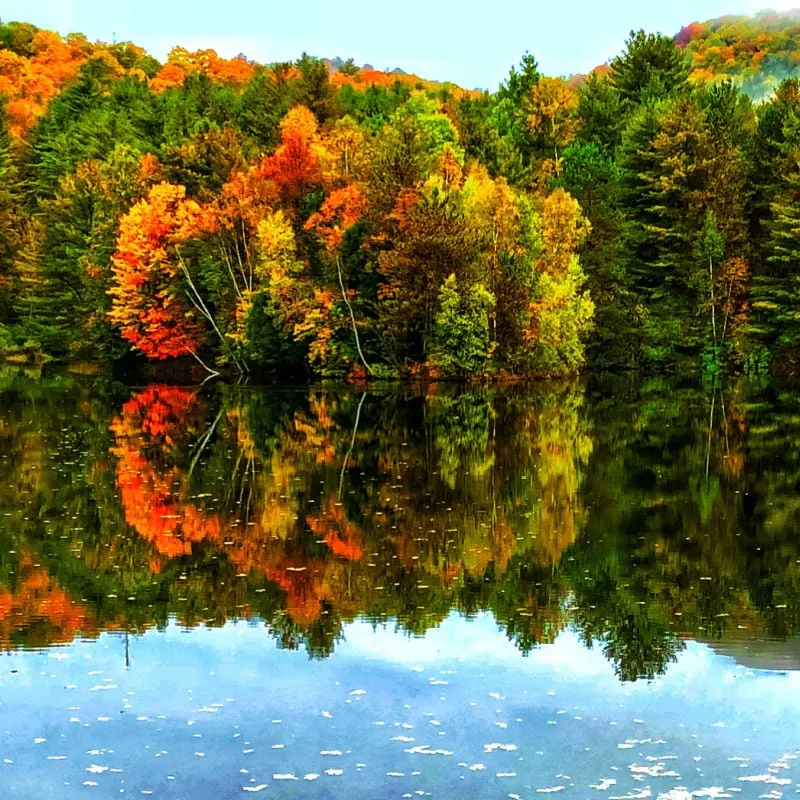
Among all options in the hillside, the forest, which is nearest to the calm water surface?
the forest

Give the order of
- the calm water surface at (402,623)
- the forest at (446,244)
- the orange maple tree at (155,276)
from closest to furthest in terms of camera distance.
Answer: the calm water surface at (402,623) → the forest at (446,244) → the orange maple tree at (155,276)

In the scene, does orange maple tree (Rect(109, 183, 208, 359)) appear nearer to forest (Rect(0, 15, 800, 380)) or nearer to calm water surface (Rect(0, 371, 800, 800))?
forest (Rect(0, 15, 800, 380))

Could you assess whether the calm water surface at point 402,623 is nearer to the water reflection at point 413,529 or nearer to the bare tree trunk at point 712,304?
the water reflection at point 413,529

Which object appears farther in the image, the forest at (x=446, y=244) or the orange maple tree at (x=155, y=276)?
the orange maple tree at (x=155, y=276)

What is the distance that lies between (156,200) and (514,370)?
21543 mm

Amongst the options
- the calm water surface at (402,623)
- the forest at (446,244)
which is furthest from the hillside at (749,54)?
the calm water surface at (402,623)

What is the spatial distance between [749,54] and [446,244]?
9311cm

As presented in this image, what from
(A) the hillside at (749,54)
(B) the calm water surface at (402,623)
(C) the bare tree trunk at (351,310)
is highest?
(A) the hillside at (749,54)

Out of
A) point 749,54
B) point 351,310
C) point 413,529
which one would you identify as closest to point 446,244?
point 351,310

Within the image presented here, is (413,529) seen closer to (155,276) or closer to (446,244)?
(446,244)

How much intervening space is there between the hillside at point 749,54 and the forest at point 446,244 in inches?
1877

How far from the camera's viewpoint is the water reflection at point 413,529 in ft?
48.2

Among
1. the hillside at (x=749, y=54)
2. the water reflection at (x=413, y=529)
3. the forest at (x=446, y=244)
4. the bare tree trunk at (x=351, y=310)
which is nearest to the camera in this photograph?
the water reflection at (x=413, y=529)

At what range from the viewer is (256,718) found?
37.0ft
